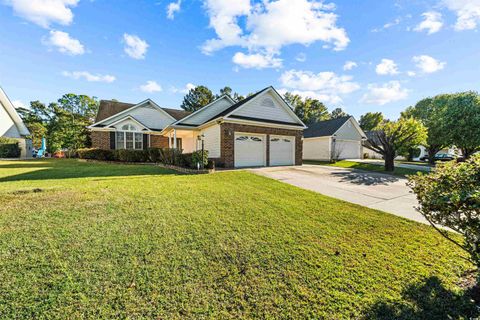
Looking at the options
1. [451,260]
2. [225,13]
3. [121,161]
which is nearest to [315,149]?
[225,13]

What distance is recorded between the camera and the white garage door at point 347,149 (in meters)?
23.6

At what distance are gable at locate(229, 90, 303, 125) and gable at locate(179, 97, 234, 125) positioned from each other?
4.50 meters

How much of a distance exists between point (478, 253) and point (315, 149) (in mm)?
23643

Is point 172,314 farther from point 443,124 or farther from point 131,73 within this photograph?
point 443,124

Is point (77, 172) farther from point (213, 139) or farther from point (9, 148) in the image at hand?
point (9, 148)

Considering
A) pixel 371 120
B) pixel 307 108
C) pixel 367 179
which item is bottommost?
pixel 367 179

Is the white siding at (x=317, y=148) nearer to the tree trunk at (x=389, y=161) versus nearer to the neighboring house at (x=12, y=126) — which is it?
the tree trunk at (x=389, y=161)

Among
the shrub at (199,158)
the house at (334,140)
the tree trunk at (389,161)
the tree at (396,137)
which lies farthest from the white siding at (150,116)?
the tree trunk at (389,161)

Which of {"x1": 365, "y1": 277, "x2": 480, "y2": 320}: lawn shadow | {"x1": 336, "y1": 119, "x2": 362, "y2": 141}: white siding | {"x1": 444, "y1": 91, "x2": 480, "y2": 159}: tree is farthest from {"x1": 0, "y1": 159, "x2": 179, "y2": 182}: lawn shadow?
{"x1": 444, "y1": 91, "x2": 480, "y2": 159}: tree

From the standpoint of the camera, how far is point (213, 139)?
14594mm

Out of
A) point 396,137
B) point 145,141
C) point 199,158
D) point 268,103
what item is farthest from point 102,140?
point 396,137

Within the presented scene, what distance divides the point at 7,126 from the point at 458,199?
115 feet

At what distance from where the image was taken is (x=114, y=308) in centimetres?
201

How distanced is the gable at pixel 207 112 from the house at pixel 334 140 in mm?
12283
